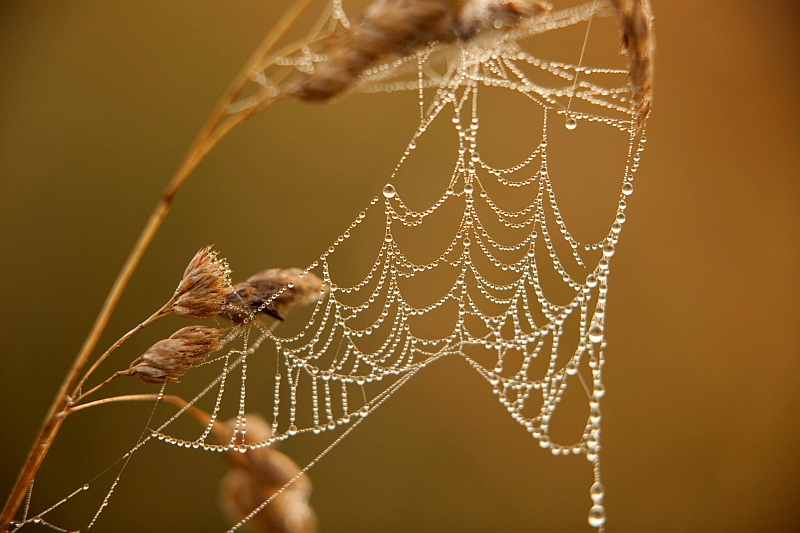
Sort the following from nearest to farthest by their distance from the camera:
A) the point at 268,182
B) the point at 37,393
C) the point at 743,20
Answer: the point at 37,393 < the point at 268,182 < the point at 743,20

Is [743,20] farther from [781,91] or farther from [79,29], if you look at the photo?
[79,29]

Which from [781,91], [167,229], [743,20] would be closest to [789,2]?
[743,20]

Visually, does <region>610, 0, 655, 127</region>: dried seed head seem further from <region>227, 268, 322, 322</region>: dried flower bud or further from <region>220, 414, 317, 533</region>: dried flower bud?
<region>220, 414, 317, 533</region>: dried flower bud

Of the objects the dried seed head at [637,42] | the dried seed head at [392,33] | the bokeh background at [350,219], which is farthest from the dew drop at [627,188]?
the bokeh background at [350,219]

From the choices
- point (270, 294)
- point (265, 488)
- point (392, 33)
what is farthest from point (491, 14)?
A: point (265, 488)

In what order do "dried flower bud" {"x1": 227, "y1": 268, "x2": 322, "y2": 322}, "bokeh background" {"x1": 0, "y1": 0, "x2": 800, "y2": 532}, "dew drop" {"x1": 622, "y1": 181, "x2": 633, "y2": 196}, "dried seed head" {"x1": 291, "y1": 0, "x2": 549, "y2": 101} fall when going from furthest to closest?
"bokeh background" {"x1": 0, "y1": 0, "x2": 800, "y2": 532}
"dew drop" {"x1": 622, "y1": 181, "x2": 633, "y2": 196}
"dried flower bud" {"x1": 227, "y1": 268, "x2": 322, "y2": 322}
"dried seed head" {"x1": 291, "y1": 0, "x2": 549, "y2": 101}

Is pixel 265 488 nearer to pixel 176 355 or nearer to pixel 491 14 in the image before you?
pixel 176 355

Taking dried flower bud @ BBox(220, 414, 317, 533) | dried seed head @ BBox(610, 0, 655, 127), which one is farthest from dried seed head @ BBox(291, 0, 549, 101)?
dried flower bud @ BBox(220, 414, 317, 533)
